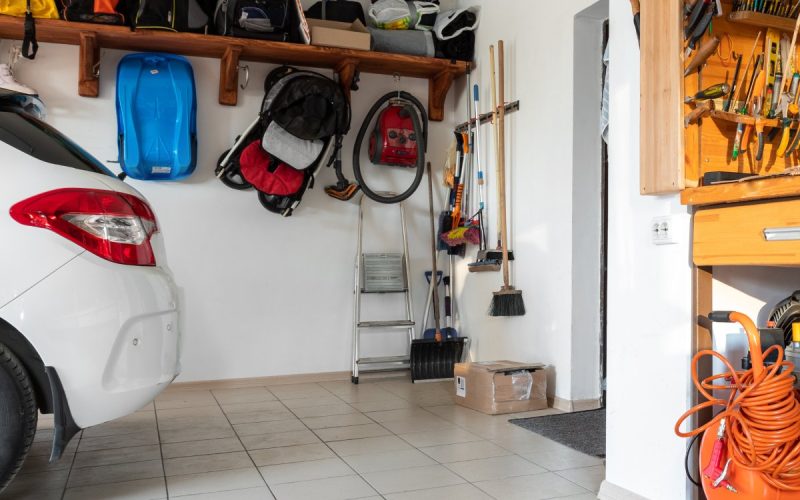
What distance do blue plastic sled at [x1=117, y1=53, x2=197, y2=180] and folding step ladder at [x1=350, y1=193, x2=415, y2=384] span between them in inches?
49.1

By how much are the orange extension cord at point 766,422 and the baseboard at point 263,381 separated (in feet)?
11.0

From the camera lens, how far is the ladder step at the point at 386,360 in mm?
4715

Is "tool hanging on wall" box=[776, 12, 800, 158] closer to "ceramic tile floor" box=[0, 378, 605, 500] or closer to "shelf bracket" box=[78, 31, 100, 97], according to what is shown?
"ceramic tile floor" box=[0, 378, 605, 500]

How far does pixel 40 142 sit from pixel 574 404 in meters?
2.86

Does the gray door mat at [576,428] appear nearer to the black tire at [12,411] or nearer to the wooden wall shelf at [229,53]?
the black tire at [12,411]

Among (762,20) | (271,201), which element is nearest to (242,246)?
(271,201)

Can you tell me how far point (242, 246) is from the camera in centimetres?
465

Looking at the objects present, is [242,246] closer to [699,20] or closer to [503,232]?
[503,232]

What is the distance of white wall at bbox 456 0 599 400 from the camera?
12.8 feet

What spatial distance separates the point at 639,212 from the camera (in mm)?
2197

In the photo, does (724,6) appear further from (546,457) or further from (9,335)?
(9,335)

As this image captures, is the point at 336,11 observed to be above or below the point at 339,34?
above

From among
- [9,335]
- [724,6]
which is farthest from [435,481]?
[724,6]

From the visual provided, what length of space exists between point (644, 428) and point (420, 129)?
9.82ft
